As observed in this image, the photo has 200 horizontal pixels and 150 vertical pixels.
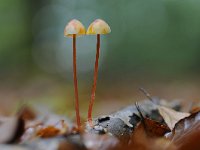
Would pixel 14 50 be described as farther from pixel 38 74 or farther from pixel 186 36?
pixel 186 36

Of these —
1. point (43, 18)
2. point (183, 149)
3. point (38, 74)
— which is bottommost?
point (38, 74)

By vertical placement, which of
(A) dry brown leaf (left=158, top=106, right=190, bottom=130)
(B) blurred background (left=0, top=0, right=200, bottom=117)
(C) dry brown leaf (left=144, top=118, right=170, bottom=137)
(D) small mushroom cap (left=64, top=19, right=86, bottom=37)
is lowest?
(B) blurred background (left=0, top=0, right=200, bottom=117)

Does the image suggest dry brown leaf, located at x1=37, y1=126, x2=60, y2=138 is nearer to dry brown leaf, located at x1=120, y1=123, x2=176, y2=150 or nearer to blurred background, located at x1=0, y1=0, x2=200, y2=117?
dry brown leaf, located at x1=120, y1=123, x2=176, y2=150

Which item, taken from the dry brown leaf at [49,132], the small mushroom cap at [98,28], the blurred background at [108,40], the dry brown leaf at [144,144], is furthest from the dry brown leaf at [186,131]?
the blurred background at [108,40]

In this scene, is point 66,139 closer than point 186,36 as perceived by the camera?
Yes

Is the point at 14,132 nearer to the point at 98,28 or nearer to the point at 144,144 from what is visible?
the point at 144,144

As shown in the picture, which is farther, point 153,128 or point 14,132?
point 153,128

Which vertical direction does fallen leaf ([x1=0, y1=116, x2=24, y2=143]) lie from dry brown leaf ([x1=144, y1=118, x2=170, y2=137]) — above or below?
above

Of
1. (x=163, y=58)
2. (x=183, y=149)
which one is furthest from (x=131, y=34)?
(x=183, y=149)

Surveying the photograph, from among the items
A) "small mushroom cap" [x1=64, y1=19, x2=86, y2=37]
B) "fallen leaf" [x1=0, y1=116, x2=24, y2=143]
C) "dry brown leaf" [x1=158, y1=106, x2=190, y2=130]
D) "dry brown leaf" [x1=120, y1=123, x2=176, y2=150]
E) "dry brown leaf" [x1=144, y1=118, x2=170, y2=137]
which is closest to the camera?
"dry brown leaf" [x1=120, y1=123, x2=176, y2=150]

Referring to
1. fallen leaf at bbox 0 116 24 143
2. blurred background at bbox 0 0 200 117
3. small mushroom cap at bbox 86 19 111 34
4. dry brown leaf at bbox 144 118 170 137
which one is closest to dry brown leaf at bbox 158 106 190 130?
dry brown leaf at bbox 144 118 170 137

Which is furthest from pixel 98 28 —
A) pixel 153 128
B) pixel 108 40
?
pixel 108 40
